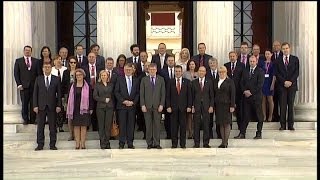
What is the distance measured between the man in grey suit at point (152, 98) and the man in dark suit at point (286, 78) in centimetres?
336

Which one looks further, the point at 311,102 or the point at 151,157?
the point at 311,102

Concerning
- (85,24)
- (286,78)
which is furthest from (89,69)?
(85,24)

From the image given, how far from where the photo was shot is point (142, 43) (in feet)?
89.2

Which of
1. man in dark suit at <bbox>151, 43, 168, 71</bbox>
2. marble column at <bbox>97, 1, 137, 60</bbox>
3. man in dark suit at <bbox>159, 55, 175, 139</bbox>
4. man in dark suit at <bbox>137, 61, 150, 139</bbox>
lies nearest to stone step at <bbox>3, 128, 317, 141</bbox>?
man in dark suit at <bbox>137, 61, 150, 139</bbox>

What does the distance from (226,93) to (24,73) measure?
539cm

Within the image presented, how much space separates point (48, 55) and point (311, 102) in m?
7.52

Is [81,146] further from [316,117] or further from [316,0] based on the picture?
[316,0]

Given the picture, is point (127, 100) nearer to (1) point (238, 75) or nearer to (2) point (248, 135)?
(1) point (238, 75)

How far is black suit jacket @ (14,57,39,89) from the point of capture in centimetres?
1712

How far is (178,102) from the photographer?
1576 cm

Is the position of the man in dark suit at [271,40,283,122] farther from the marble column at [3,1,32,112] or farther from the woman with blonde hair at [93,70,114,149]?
the marble column at [3,1,32,112]

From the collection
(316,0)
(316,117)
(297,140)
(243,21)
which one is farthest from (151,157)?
(243,21)

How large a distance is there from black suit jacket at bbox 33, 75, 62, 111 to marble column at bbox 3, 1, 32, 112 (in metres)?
2.48

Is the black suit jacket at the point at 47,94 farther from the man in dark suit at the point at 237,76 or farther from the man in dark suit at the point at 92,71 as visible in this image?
the man in dark suit at the point at 237,76
